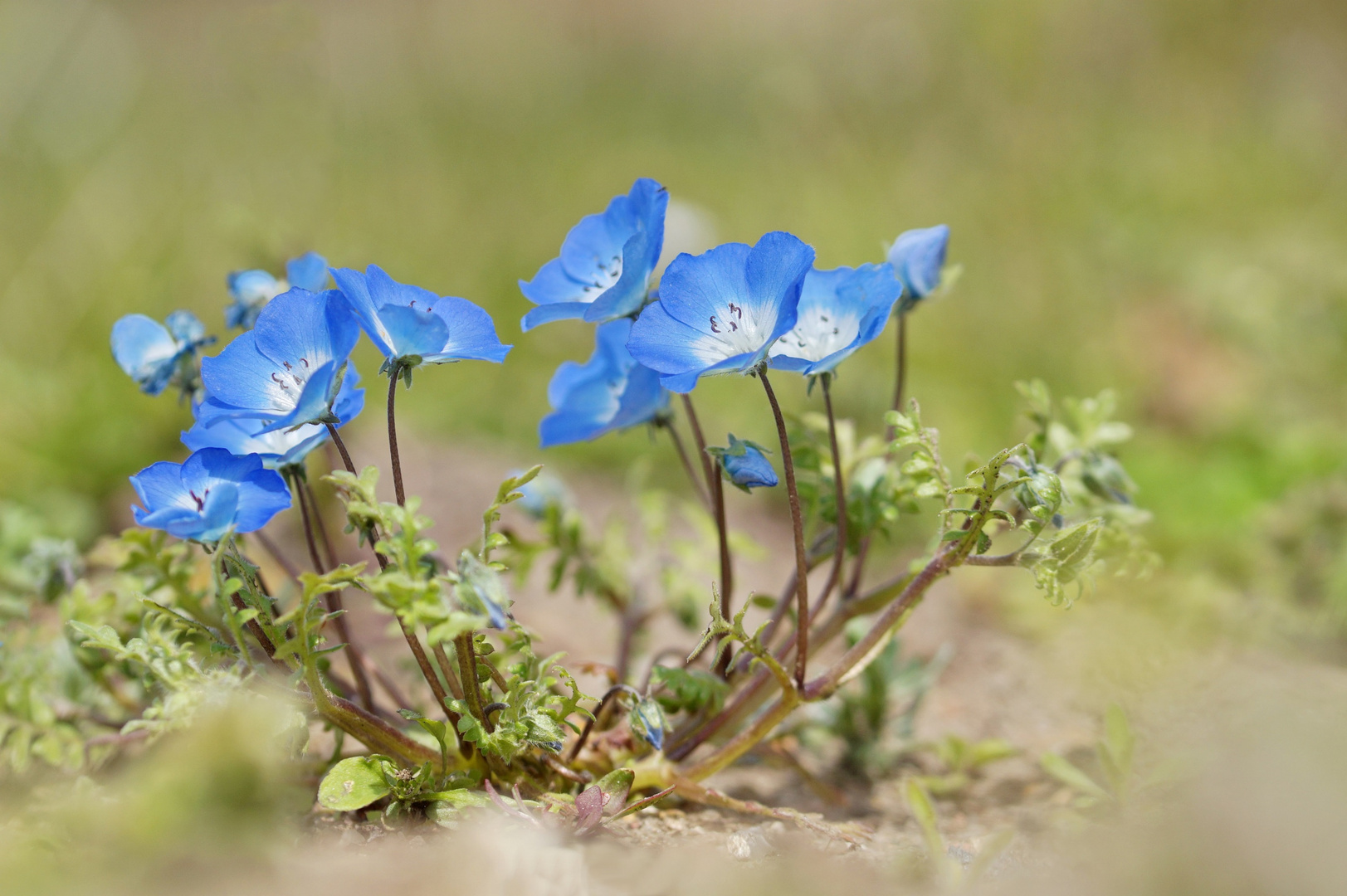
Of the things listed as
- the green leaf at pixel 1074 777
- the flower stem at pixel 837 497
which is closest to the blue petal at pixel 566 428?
the flower stem at pixel 837 497

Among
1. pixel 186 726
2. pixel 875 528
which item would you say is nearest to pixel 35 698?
pixel 186 726

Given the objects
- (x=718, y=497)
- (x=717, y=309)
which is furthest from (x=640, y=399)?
(x=717, y=309)

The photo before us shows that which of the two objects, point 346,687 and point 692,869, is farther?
point 346,687

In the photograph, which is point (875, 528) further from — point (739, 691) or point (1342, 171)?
point (1342, 171)

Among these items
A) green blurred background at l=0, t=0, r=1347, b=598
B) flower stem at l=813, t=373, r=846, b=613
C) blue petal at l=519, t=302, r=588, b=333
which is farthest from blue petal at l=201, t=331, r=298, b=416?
green blurred background at l=0, t=0, r=1347, b=598

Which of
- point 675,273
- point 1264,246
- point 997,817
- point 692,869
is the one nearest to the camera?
point 692,869


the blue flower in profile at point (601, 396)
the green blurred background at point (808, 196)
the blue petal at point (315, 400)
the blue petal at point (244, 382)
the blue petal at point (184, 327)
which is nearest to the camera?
the blue petal at point (315, 400)

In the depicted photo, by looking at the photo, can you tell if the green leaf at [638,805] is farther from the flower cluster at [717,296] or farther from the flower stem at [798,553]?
the flower cluster at [717,296]
